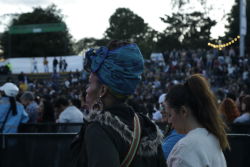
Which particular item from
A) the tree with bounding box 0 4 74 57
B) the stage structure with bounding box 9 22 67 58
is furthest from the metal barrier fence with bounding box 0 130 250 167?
the tree with bounding box 0 4 74 57

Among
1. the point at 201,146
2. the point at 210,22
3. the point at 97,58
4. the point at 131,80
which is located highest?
the point at 210,22

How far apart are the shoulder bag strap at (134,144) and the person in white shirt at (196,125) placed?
601 mm

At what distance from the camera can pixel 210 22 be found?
43.7m

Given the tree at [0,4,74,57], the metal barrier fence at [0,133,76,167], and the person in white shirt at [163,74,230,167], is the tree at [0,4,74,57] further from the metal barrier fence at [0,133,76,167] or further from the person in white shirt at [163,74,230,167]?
the person in white shirt at [163,74,230,167]

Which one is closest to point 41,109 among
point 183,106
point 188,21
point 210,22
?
point 183,106

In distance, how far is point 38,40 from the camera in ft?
163

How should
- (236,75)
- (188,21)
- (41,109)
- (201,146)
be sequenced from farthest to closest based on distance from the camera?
(188,21) < (236,75) < (41,109) < (201,146)

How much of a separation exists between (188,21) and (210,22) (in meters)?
4.62

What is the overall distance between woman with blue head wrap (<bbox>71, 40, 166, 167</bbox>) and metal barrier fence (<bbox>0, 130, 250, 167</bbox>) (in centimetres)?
255

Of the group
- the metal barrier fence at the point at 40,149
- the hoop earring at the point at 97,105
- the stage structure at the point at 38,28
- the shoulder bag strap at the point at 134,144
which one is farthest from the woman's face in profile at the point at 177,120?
the stage structure at the point at 38,28

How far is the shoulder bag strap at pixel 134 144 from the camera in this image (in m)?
1.35

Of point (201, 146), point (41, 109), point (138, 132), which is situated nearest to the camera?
point (138, 132)

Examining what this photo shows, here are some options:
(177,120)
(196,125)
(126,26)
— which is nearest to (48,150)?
(177,120)

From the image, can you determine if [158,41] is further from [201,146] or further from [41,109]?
[201,146]
